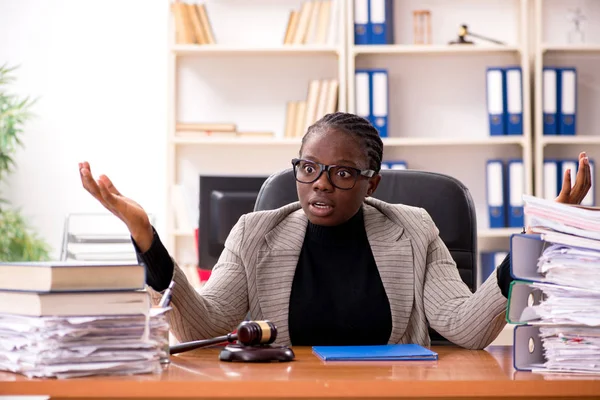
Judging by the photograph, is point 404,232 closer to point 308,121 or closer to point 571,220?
point 571,220

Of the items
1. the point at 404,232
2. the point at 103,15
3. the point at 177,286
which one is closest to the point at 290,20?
the point at 103,15

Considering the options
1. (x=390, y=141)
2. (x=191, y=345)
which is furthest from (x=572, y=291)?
(x=390, y=141)

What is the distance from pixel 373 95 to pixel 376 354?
2.87m

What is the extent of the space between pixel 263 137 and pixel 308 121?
0.76 ft

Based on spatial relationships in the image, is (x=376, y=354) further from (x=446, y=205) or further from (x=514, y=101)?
(x=514, y=101)

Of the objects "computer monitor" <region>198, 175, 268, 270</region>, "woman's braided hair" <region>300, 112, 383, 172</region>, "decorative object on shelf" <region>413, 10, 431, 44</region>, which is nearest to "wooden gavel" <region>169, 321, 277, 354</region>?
"woman's braided hair" <region>300, 112, 383, 172</region>

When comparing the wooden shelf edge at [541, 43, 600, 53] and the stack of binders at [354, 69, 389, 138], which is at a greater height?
the wooden shelf edge at [541, 43, 600, 53]

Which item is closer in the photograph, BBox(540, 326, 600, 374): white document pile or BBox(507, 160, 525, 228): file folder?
BBox(540, 326, 600, 374): white document pile

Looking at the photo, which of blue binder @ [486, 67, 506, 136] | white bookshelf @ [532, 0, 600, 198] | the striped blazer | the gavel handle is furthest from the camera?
white bookshelf @ [532, 0, 600, 198]

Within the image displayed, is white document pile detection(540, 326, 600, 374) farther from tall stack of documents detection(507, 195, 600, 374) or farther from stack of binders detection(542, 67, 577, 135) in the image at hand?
stack of binders detection(542, 67, 577, 135)

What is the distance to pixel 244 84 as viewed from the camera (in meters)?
4.30

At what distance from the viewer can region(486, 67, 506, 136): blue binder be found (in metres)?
4.01

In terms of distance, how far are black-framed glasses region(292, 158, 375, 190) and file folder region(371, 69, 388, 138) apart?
2.38 m

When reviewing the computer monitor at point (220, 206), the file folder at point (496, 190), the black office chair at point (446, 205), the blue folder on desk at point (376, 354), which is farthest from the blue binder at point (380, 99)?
the blue folder on desk at point (376, 354)
